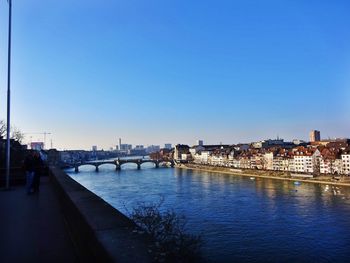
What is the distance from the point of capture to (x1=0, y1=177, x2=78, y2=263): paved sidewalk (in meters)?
3.63

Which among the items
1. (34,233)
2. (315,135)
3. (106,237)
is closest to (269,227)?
(34,233)

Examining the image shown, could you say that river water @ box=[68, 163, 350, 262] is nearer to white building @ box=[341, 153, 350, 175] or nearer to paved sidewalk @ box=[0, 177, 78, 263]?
paved sidewalk @ box=[0, 177, 78, 263]

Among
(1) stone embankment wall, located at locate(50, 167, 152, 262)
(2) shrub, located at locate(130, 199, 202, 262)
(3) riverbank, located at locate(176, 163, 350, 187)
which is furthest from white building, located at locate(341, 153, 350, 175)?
(1) stone embankment wall, located at locate(50, 167, 152, 262)

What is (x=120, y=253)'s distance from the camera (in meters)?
2.39

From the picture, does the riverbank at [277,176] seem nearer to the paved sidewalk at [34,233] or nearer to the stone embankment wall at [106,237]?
the paved sidewalk at [34,233]

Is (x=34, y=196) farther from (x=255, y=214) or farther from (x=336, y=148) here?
(x=336, y=148)

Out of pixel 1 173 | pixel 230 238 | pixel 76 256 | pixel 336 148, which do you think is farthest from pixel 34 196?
pixel 336 148

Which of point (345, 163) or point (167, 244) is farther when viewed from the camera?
point (345, 163)

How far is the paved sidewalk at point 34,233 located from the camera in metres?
3.63

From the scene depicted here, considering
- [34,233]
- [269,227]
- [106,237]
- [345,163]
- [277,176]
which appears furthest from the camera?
[277,176]

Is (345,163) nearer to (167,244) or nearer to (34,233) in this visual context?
(34,233)

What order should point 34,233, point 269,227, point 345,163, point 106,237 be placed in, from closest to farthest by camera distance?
point 106,237
point 34,233
point 269,227
point 345,163

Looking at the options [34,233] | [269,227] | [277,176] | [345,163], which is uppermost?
[34,233]

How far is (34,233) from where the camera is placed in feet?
15.0
